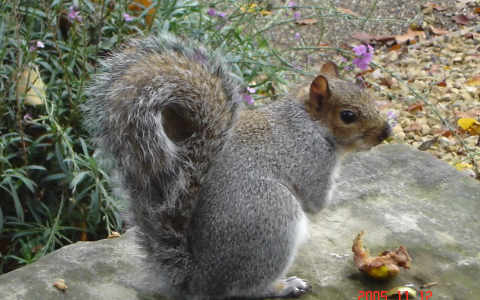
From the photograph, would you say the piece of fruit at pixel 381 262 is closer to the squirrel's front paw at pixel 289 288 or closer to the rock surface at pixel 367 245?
the rock surface at pixel 367 245

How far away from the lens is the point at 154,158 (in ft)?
5.74

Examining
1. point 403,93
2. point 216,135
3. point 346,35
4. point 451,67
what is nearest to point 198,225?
point 216,135

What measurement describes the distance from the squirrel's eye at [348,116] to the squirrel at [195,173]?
0.31m

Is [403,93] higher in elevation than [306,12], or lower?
lower

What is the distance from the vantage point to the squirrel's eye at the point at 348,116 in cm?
227

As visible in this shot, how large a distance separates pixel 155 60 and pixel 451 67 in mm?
3586

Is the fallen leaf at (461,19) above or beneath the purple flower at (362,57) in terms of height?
beneath

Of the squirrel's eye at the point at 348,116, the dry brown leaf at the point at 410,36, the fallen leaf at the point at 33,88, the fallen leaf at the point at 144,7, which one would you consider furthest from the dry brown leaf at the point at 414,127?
the fallen leaf at the point at 33,88

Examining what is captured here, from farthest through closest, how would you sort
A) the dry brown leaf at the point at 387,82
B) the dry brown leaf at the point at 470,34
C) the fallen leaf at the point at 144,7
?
the dry brown leaf at the point at 470,34 < the dry brown leaf at the point at 387,82 < the fallen leaf at the point at 144,7

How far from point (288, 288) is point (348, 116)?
2.17ft

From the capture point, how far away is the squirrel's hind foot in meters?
2.07

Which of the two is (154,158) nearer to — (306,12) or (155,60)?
(155,60)

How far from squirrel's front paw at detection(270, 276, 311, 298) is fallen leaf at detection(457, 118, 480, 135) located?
2378mm
